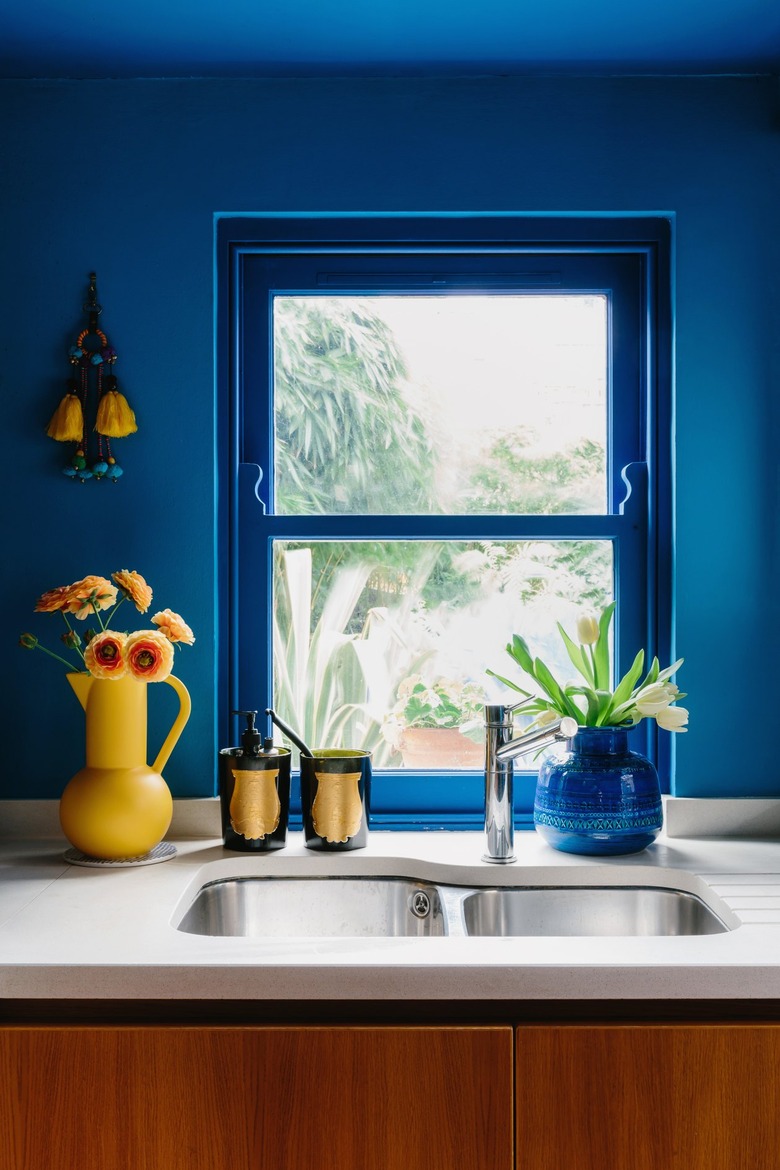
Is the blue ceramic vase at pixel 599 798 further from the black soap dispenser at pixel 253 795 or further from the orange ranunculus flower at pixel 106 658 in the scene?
the orange ranunculus flower at pixel 106 658

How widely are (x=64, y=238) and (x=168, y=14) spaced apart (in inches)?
18.8

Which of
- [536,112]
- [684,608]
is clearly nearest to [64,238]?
[536,112]

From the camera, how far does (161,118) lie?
196 cm

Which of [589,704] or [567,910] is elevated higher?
[589,704]

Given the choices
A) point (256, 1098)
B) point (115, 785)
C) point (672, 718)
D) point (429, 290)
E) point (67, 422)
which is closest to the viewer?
point (256, 1098)

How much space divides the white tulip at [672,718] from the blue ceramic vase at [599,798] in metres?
0.07

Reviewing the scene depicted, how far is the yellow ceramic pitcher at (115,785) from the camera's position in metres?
1.67

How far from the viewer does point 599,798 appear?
5.69 ft

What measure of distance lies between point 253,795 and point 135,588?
1.48 ft

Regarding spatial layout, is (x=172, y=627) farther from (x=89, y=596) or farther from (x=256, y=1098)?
(x=256, y=1098)

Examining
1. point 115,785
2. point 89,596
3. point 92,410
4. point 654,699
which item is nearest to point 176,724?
point 115,785

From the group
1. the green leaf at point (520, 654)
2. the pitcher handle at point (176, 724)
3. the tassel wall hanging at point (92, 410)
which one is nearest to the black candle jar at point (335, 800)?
the pitcher handle at point (176, 724)

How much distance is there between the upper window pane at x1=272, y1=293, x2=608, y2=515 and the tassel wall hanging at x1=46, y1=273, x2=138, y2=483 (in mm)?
347

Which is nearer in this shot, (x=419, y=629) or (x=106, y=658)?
(x=106, y=658)
